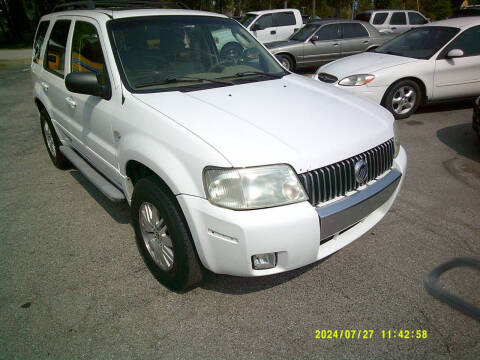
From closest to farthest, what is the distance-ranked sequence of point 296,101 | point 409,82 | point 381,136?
1. point 381,136
2. point 296,101
3. point 409,82

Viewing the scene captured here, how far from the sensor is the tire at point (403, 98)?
625 cm

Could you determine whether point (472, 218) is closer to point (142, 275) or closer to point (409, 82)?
point (142, 275)

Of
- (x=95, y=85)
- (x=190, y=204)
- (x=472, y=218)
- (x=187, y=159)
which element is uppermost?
(x=95, y=85)

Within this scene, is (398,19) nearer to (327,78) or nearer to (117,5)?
(327,78)

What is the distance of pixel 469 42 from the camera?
6.37 m

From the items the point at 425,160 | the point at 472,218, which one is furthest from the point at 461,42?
the point at 472,218

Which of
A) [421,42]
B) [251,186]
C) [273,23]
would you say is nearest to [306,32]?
[273,23]

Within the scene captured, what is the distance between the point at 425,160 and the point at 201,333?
12.9ft

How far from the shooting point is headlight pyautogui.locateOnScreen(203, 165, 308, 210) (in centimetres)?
200

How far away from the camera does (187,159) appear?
6.94 ft

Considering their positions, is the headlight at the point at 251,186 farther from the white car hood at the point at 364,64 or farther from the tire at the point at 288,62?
the tire at the point at 288,62

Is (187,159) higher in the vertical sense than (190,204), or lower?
higher

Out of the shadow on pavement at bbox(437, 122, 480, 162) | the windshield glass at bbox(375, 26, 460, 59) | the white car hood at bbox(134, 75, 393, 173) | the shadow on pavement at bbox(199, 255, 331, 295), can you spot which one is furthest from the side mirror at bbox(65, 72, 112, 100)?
the windshield glass at bbox(375, 26, 460, 59)

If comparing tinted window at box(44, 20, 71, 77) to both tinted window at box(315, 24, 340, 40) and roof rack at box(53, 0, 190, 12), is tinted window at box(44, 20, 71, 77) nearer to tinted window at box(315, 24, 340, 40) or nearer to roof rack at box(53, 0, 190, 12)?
roof rack at box(53, 0, 190, 12)
